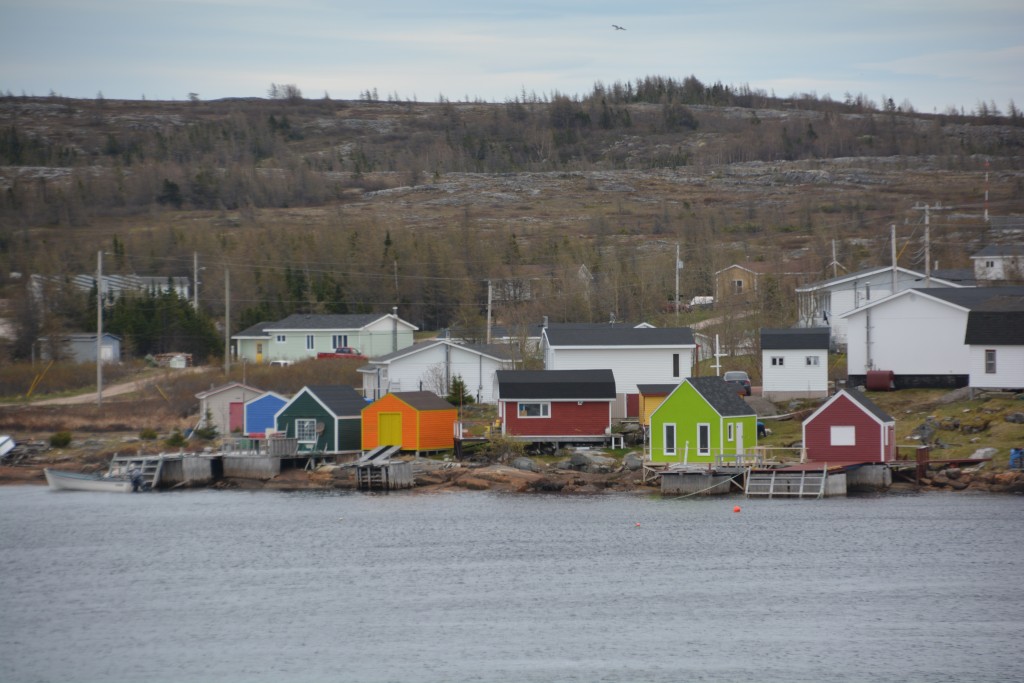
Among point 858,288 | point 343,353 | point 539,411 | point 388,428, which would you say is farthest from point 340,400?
point 858,288

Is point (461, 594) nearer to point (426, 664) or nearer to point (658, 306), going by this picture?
point (426, 664)

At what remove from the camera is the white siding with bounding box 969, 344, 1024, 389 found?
53656mm

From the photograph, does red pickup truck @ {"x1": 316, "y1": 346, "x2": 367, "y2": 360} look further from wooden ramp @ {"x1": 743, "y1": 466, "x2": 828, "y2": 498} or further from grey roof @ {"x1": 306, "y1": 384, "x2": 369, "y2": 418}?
wooden ramp @ {"x1": 743, "y1": 466, "x2": 828, "y2": 498}

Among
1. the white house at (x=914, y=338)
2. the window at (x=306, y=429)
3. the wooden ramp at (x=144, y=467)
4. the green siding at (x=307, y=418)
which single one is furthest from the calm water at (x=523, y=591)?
the white house at (x=914, y=338)

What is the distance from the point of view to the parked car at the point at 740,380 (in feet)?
203

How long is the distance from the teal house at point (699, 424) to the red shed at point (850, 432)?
2716mm

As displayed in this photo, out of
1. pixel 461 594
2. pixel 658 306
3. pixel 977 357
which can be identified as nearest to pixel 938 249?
pixel 658 306

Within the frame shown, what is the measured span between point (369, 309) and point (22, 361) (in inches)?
1074

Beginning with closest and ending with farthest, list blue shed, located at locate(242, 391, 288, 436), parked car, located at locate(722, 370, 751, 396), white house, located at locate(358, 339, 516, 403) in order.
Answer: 1. blue shed, located at locate(242, 391, 288, 436)
2. parked car, located at locate(722, 370, 751, 396)
3. white house, located at locate(358, 339, 516, 403)

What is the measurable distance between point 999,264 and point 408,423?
48.2m

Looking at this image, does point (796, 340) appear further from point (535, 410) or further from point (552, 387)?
→ point (535, 410)

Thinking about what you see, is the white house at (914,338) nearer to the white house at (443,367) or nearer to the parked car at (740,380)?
the parked car at (740,380)

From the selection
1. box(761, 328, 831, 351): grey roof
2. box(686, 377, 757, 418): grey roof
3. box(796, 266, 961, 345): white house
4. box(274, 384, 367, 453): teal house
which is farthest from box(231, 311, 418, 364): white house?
box(686, 377, 757, 418): grey roof

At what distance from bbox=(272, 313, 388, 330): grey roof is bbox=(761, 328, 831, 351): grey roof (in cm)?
3633
